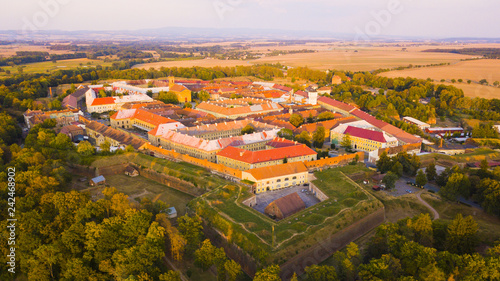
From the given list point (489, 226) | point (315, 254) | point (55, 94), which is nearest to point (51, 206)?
point (315, 254)

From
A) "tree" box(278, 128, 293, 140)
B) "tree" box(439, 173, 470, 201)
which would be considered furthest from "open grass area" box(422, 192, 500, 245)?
"tree" box(278, 128, 293, 140)

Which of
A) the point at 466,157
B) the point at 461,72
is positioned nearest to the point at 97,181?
the point at 466,157

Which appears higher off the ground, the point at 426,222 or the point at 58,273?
the point at 426,222

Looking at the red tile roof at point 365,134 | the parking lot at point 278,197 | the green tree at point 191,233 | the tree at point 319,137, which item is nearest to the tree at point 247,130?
the tree at point 319,137

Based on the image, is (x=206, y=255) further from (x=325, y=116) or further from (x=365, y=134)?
(x=325, y=116)

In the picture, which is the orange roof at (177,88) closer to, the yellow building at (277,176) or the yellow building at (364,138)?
the yellow building at (364,138)

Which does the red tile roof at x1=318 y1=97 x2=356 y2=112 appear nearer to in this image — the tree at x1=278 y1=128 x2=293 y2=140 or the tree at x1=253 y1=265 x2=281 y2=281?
the tree at x1=278 y1=128 x2=293 y2=140

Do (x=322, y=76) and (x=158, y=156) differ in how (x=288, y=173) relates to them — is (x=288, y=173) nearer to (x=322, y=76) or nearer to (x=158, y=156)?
(x=158, y=156)

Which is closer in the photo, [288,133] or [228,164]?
[228,164]
